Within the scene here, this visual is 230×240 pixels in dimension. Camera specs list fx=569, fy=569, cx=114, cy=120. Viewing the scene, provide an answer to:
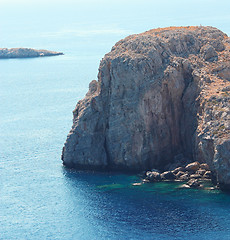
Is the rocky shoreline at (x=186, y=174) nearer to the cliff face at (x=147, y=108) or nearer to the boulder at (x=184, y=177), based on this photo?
the boulder at (x=184, y=177)

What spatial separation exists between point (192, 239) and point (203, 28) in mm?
54438

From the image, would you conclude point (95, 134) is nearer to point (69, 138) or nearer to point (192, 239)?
point (69, 138)

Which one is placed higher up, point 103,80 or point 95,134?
point 103,80

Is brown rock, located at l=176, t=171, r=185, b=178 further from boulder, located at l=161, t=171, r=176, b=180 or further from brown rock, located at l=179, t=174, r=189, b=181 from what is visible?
boulder, located at l=161, t=171, r=176, b=180

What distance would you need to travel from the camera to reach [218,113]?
3765 inches

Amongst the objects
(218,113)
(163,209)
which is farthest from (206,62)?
(163,209)

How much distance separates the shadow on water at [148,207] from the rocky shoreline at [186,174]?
170 centimetres

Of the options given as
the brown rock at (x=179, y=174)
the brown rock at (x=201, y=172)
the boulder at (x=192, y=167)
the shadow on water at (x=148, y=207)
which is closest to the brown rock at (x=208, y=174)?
the brown rock at (x=201, y=172)

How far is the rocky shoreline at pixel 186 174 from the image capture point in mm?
95750

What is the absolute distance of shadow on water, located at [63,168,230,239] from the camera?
79062 mm

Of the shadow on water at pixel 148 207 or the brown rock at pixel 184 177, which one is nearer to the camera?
the shadow on water at pixel 148 207

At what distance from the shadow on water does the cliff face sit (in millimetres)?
5174

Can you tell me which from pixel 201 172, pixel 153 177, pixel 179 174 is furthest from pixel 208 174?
pixel 153 177

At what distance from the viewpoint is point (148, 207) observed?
87.0 metres
